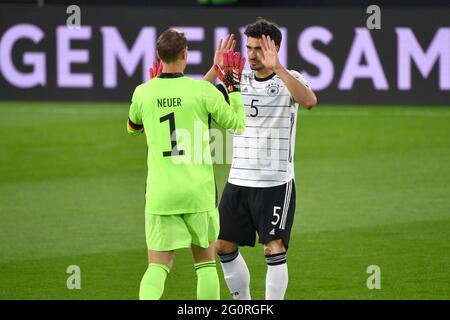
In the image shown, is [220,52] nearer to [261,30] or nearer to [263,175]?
[261,30]

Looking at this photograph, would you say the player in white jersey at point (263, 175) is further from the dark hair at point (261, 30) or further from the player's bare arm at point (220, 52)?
the player's bare arm at point (220, 52)

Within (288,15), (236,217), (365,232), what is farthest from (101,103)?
(236,217)

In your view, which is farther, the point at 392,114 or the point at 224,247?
the point at 392,114

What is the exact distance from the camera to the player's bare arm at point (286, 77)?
764 cm

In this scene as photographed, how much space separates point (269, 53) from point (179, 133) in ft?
3.23

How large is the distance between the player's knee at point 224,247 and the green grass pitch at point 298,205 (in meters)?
1.02

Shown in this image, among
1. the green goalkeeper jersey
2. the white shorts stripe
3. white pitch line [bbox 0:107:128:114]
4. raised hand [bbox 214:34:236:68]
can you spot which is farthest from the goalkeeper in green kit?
white pitch line [bbox 0:107:128:114]

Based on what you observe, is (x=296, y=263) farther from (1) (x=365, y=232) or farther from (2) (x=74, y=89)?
(2) (x=74, y=89)

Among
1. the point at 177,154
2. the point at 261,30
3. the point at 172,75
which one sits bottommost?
the point at 177,154

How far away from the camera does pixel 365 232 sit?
11.6 m

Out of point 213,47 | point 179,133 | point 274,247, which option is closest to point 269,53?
point 179,133

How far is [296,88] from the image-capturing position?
25.2ft

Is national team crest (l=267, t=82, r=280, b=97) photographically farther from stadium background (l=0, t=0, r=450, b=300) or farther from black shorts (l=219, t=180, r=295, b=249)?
stadium background (l=0, t=0, r=450, b=300)

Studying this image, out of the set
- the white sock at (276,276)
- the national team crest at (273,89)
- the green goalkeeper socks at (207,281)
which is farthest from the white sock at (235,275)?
the national team crest at (273,89)
